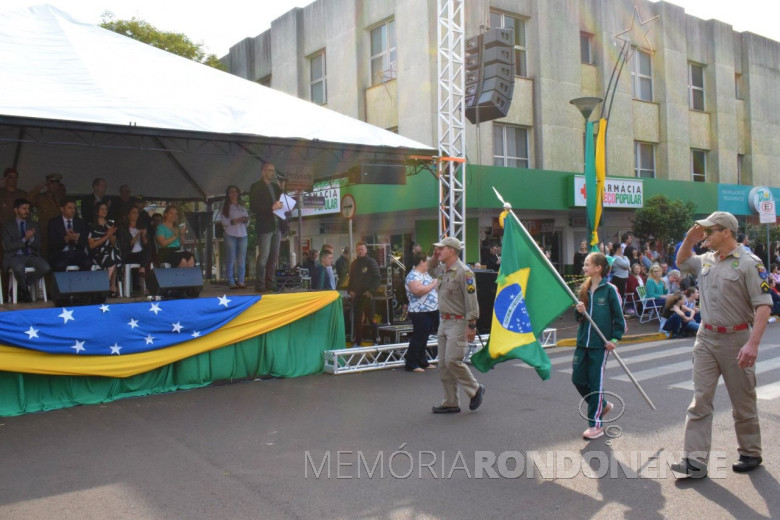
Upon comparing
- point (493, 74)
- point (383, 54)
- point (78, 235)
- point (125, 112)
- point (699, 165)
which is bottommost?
point (78, 235)

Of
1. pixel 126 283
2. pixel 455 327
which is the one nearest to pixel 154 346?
pixel 126 283

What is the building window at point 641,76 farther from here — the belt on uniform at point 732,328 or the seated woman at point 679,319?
the belt on uniform at point 732,328

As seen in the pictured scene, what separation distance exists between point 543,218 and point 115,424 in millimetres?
17801

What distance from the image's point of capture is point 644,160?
25781mm

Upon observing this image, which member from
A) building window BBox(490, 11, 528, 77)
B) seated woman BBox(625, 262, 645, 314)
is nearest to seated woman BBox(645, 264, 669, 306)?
seated woman BBox(625, 262, 645, 314)

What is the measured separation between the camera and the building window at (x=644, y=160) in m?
25.4

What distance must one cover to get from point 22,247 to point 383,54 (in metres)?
15.2

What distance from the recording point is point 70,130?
8367 millimetres

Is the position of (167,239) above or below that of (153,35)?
below

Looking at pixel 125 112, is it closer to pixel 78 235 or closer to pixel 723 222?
pixel 78 235

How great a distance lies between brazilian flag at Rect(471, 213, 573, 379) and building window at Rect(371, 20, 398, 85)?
52.2 ft

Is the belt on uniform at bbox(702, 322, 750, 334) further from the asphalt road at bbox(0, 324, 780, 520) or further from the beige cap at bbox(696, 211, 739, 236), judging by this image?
the asphalt road at bbox(0, 324, 780, 520)

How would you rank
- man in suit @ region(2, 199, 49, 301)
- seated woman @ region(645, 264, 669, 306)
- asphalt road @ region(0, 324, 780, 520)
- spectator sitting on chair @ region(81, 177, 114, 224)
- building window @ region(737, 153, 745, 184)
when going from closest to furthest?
asphalt road @ region(0, 324, 780, 520) < man in suit @ region(2, 199, 49, 301) < spectator sitting on chair @ region(81, 177, 114, 224) < seated woman @ region(645, 264, 669, 306) < building window @ region(737, 153, 745, 184)

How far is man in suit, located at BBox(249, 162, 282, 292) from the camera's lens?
37.4ft
